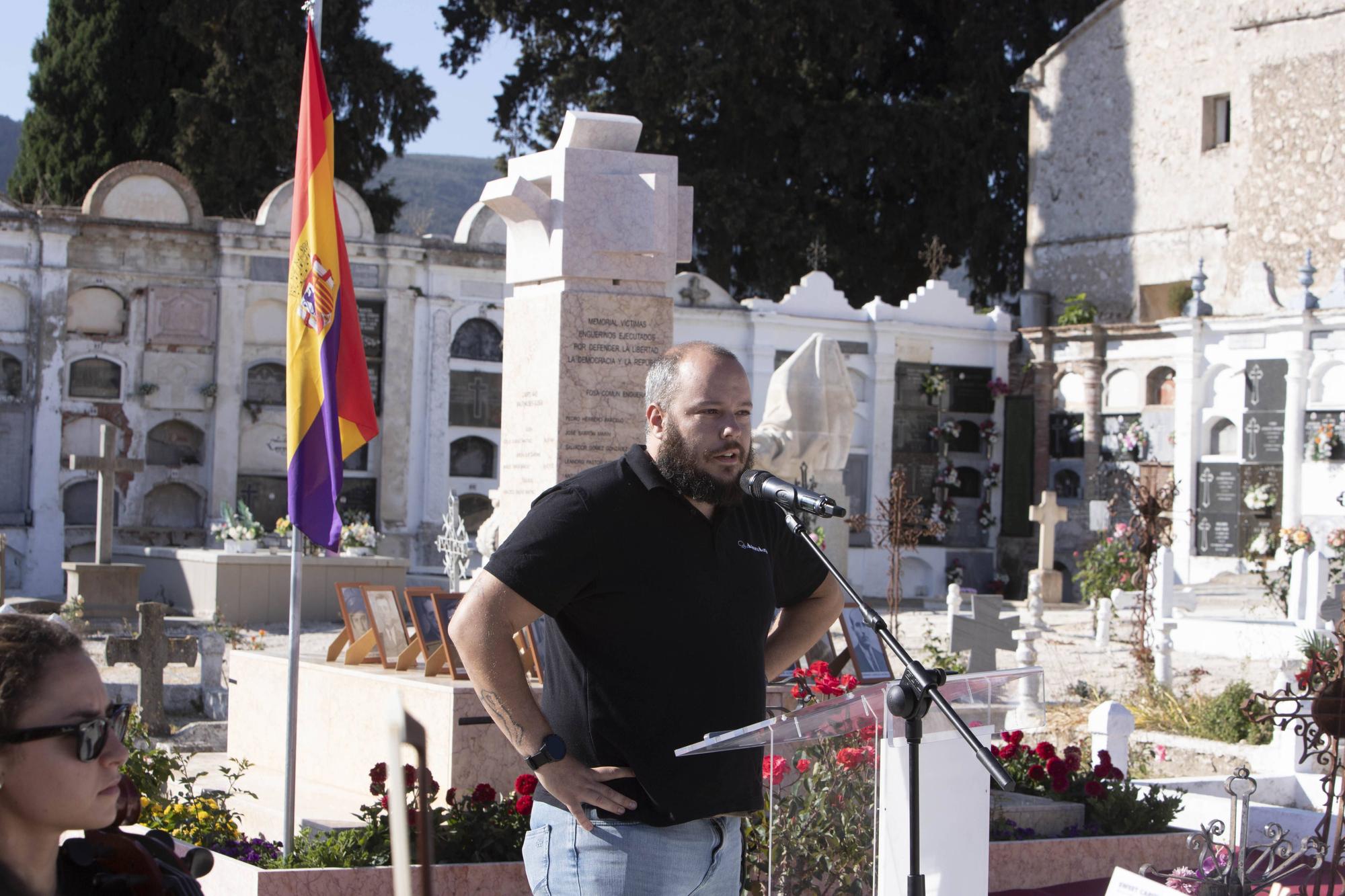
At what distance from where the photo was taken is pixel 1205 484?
2105 cm

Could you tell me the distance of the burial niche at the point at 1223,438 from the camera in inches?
823

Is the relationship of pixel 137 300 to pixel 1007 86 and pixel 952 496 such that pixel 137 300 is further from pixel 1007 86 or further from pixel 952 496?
pixel 1007 86

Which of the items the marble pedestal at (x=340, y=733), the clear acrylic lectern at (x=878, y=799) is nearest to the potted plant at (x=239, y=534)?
the marble pedestal at (x=340, y=733)

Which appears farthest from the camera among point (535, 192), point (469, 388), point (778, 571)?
point (469, 388)

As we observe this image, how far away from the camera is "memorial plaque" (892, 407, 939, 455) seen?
2302 cm

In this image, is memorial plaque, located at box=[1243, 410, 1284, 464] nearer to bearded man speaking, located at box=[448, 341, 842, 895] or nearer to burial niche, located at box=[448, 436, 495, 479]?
burial niche, located at box=[448, 436, 495, 479]

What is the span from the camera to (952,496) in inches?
931

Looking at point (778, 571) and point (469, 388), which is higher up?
point (469, 388)

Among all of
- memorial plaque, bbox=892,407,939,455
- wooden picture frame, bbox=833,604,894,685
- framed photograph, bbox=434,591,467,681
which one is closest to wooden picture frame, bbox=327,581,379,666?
framed photograph, bbox=434,591,467,681

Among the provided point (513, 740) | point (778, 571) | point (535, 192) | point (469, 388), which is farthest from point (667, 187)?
point (469, 388)

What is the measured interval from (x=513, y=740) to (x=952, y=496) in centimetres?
2111

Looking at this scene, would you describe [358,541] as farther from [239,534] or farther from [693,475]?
[693,475]

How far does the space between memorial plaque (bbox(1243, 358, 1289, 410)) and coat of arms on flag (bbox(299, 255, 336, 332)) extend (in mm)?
16518

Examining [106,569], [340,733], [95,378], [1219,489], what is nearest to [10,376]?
[95,378]
